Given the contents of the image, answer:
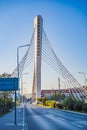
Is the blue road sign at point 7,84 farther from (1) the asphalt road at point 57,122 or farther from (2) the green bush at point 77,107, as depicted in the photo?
(2) the green bush at point 77,107

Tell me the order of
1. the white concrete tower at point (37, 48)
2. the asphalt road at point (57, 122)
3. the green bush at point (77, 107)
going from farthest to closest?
the white concrete tower at point (37, 48) → the green bush at point (77, 107) → the asphalt road at point (57, 122)

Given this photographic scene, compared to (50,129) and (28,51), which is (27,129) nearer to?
(50,129)

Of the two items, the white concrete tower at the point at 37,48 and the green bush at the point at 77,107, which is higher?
the white concrete tower at the point at 37,48

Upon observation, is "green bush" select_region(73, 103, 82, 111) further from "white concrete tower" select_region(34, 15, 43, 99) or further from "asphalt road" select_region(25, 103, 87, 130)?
"white concrete tower" select_region(34, 15, 43, 99)

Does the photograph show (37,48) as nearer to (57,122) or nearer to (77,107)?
(77,107)

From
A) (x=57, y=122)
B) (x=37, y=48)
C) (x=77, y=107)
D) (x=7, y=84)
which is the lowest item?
(x=57, y=122)

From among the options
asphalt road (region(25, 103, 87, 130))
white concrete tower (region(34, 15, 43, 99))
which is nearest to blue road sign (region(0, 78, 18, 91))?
asphalt road (region(25, 103, 87, 130))

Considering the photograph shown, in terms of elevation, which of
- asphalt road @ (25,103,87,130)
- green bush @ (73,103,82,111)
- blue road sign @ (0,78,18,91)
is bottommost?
asphalt road @ (25,103,87,130)

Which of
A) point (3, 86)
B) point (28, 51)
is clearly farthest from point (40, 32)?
point (3, 86)

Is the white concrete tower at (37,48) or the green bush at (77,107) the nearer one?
the green bush at (77,107)

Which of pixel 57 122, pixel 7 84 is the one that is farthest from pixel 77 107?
pixel 57 122

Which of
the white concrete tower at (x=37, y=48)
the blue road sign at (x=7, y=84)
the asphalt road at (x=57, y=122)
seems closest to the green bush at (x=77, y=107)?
the asphalt road at (x=57, y=122)

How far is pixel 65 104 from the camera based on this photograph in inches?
2399

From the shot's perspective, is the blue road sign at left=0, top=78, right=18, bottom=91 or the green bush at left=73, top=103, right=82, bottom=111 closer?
the blue road sign at left=0, top=78, right=18, bottom=91
